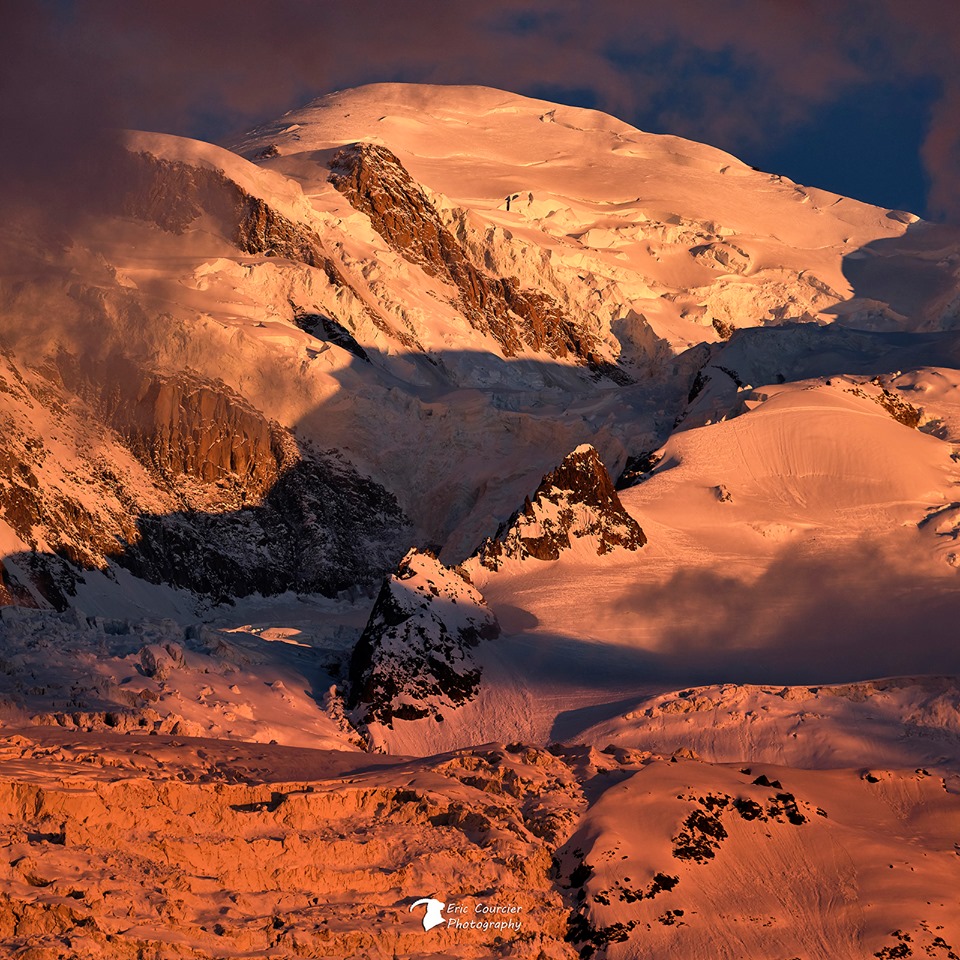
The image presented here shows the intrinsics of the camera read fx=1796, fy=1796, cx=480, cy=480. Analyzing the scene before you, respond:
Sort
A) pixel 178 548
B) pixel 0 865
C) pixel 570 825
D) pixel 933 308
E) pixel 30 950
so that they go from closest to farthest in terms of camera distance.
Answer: pixel 30 950
pixel 0 865
pixel 570 825
pixel 178 548
pixel 933 308

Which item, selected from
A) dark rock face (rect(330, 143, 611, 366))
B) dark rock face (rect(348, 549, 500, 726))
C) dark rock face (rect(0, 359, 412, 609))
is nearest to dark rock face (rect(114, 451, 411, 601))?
dark rock face (rect(0, 359, 412, 609))

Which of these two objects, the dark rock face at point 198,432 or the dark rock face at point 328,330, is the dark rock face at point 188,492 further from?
the dark rock face at point 328,330

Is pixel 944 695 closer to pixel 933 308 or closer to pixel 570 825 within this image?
pixel 570 825

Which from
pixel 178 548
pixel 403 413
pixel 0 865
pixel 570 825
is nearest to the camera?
pixel 0 865

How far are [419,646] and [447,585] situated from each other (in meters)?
5.44

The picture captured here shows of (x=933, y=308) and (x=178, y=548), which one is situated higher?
(x=933, y=308)

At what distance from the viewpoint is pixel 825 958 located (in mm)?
30312

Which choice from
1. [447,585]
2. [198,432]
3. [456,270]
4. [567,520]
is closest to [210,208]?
[456,270]

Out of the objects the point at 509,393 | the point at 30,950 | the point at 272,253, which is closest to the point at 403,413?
the point at 509,393

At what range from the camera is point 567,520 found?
7750 centimetres

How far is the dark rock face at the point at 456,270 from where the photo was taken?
16138cm

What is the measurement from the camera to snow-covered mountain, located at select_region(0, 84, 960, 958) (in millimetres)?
30688

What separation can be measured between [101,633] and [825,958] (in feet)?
97.9

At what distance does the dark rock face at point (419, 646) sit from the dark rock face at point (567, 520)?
844 centimetres
